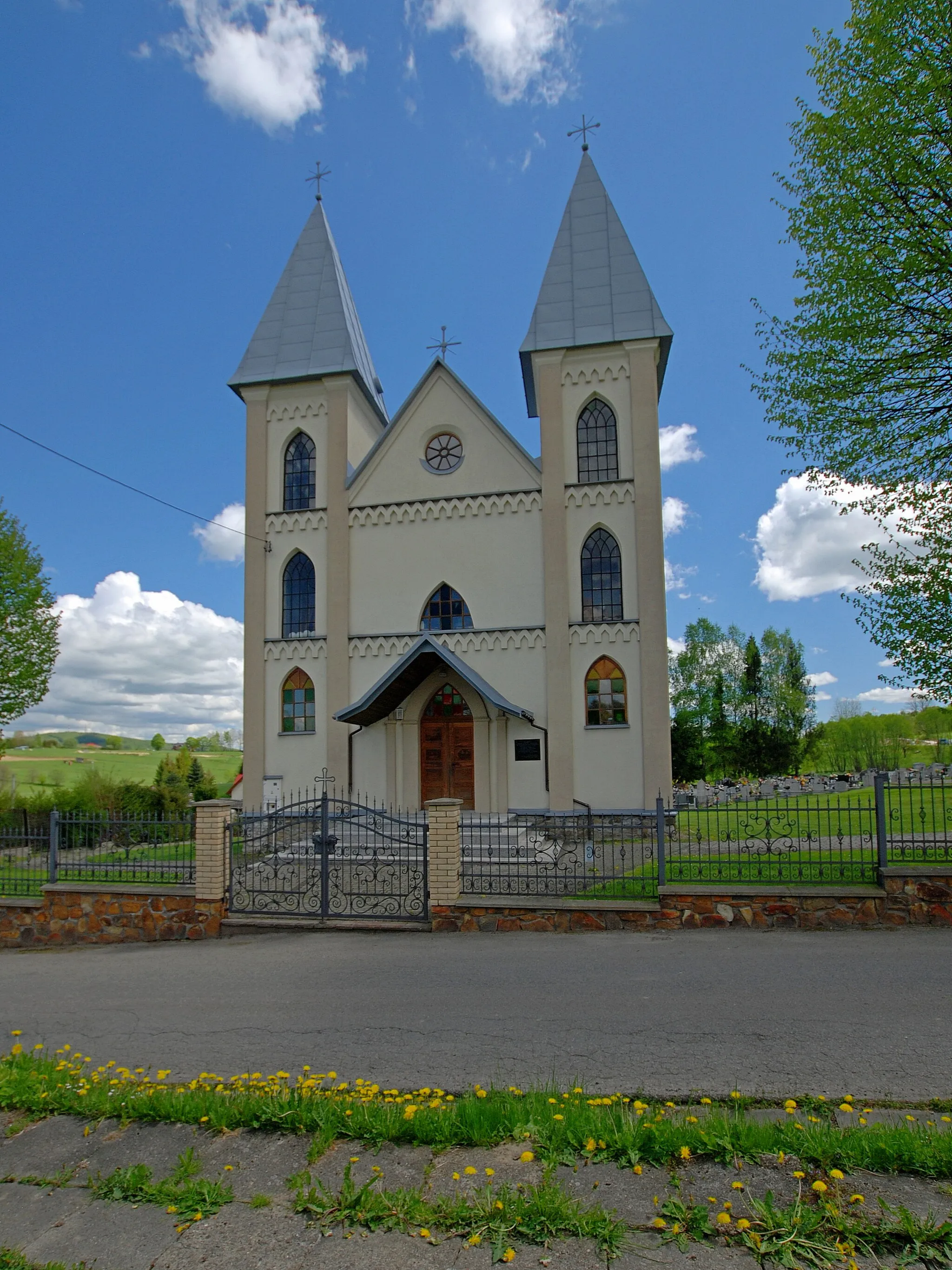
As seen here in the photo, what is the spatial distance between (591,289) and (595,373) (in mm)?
2274

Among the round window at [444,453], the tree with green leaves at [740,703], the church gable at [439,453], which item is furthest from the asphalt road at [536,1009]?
the tree with green leaves at [740,703]

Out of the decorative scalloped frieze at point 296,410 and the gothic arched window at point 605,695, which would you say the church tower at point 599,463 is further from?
the decorative scalloped frieze at point 296,410

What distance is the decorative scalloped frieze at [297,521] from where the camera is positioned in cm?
1938

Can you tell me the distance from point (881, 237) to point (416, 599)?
11.2m


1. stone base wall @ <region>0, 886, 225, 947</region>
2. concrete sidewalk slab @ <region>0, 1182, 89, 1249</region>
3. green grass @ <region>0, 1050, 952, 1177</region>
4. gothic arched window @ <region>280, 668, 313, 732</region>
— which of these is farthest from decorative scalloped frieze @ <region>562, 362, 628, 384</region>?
concrete sidewalk slab @ <region>0, 1182, 89, 1249</region>

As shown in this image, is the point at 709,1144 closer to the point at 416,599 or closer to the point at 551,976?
the point at 551,976

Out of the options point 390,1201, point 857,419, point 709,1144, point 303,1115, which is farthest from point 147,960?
point 857,419

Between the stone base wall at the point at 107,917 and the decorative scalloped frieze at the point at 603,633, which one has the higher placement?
the decorative scalloped frieze at the point at 603,633

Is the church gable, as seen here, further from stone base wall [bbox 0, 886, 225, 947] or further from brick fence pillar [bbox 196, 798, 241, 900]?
stone base wall [bbox 0, 886, 225, 947]

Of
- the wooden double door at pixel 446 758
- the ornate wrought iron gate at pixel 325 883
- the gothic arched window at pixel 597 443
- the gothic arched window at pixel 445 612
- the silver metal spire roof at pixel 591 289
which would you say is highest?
the silver metal spire roof at pixel 591 289

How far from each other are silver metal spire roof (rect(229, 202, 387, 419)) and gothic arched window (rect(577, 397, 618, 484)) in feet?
19.3

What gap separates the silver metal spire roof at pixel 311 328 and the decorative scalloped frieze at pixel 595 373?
17.4 feet

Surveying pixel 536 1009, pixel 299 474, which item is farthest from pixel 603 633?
pixel 536 1009

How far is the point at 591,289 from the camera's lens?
19.0 meters
